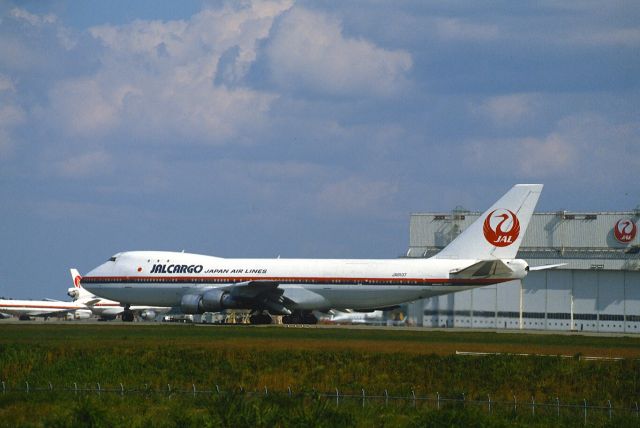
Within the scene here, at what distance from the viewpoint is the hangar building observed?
97.4 metres

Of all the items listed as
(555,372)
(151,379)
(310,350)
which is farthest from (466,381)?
(151,379)

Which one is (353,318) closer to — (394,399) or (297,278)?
(297,278)

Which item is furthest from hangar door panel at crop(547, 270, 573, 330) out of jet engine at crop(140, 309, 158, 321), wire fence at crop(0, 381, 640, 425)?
wire fence at crop(0, 381, 640, 425)

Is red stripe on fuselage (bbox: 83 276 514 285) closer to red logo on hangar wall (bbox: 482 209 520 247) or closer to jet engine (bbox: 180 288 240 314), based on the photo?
jet engine (bbox: 180 288 240 314)

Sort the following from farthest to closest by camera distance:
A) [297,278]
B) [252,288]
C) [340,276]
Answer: [297,278], [252,288], [340,276]

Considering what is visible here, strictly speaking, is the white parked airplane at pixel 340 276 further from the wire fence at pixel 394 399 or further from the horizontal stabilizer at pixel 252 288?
the wire fence at pixel 394 399

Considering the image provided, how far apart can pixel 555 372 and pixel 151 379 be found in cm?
1642

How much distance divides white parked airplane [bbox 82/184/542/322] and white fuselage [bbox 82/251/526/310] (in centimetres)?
7

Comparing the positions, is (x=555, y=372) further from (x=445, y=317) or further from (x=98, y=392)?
(x=445, y=317)

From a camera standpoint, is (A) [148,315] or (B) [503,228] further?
(A) [148,315]

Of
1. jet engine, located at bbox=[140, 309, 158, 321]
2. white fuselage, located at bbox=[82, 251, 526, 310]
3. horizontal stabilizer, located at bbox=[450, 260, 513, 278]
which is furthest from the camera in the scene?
jet engine, located at bbox=[140, 309, 158, 321]

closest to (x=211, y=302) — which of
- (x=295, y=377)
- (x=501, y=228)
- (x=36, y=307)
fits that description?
(x=501, y=228)

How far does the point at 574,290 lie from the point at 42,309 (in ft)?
196

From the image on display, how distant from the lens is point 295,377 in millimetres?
43781
